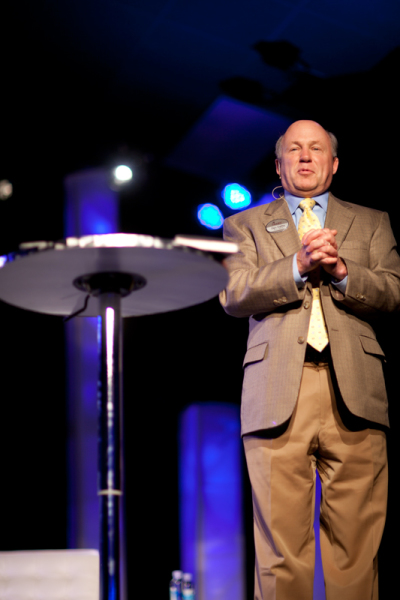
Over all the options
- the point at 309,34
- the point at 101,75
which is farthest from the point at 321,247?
the point at 101,75

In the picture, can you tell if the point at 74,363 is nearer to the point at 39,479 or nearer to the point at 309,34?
the point at 39,479

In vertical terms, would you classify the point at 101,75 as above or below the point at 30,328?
above

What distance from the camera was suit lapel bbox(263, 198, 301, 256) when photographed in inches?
73.9

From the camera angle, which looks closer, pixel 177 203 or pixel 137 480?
pixel 137 480

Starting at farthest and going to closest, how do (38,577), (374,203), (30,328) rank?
1. (30,328)
2. (374,203)
3. (38,577)

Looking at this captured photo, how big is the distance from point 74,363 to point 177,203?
137 centimetres

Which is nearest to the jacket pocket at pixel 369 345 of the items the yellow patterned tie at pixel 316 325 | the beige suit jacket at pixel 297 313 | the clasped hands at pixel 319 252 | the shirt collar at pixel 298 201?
the beige suit jacket at pixel 297 313

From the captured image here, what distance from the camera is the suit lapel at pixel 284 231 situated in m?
1.88

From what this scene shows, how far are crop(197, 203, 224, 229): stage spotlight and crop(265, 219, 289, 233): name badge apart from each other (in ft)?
8.35

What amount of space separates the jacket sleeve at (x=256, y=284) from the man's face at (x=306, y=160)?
24cm

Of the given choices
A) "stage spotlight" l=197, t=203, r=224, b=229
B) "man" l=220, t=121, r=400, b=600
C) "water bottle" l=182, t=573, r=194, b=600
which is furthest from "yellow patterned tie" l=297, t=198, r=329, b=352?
"stage spotlight" l=197, t=203, r=224, b=229

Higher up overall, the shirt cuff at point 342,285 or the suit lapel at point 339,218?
the suit lapel at point 339,218

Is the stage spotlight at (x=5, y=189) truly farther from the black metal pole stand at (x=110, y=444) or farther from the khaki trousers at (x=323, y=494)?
A: the black metal pole stand at (x=110, y=444)

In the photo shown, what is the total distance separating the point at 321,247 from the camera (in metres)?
1.65
